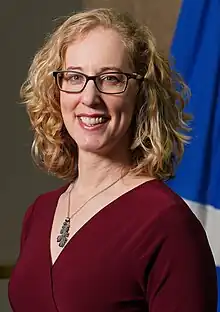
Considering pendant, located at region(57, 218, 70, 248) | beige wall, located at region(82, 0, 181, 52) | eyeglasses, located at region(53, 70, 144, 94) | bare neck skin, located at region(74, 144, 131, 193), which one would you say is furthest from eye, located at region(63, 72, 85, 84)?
beige wall, located at region(82, 0, 181, 52)

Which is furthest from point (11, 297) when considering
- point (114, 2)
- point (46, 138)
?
point (114, 2)

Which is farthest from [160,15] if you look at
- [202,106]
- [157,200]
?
[157,200]

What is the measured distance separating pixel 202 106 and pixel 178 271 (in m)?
0.76

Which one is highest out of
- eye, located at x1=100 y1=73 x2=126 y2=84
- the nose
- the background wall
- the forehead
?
the forehead

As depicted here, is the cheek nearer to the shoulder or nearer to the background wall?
the shoulder

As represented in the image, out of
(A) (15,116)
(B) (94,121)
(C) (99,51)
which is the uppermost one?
(C) (99,51)

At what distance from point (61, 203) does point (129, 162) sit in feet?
0.58

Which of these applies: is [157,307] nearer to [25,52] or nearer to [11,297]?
[11,297]

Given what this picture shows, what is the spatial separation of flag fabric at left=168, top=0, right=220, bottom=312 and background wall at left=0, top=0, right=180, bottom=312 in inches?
22.7

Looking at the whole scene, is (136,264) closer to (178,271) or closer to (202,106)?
(178,271)

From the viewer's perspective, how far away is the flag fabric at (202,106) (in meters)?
1.74

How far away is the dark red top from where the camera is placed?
1056 mm

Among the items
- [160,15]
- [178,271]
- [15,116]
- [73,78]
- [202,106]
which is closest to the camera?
[178,271]

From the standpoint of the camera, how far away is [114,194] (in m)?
1.17
